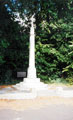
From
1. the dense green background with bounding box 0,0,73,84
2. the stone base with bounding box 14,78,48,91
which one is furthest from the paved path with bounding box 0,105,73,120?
the dense green background with bounding box 0,0,73,84

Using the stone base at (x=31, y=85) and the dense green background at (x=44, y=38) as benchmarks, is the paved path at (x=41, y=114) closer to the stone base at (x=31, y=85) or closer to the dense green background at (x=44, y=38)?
the stone base at (x=31, y=85)

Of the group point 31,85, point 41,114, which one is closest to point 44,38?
point 31,85

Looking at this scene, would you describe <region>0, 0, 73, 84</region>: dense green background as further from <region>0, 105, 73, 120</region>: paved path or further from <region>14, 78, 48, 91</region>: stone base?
<region>0, 105, 73, 120</region>: paved path

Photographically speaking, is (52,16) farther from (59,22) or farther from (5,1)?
(5,1)

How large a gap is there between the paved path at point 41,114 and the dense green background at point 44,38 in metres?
7.60

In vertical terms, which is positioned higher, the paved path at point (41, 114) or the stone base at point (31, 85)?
the paved path at point (41, 114)

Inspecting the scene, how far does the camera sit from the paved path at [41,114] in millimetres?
4910

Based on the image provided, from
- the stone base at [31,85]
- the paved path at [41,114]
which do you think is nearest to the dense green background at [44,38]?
the stone base at [31,85]

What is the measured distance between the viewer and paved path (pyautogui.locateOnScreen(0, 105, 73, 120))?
4.91 m

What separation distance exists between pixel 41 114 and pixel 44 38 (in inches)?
417


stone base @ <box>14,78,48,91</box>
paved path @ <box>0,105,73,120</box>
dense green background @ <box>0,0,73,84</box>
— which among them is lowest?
stone base @ <box>14,78,48,91</box>

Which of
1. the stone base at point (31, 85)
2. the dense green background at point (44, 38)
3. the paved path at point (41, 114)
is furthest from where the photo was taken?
the dense green background at point (44, 38)

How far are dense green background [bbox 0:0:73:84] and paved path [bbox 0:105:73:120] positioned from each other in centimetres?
760

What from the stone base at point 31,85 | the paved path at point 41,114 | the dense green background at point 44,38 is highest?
the dense green background at point 44,38
